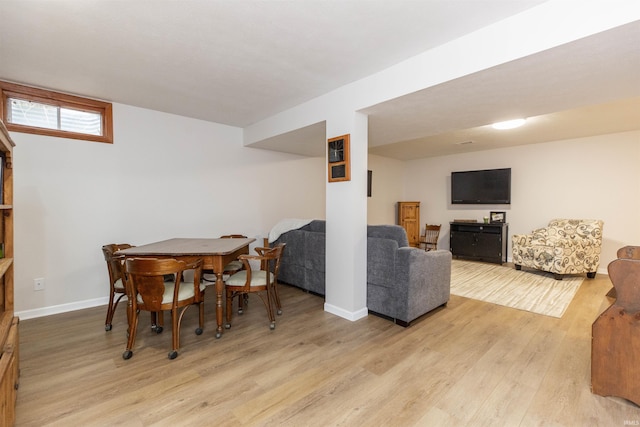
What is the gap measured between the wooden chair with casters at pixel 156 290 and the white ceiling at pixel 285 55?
5.49ft

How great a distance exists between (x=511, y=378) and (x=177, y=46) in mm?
3479

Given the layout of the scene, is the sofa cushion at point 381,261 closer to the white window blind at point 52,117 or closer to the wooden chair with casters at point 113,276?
the wooden chair with casters at point 113,276

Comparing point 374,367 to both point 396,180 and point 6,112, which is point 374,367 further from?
point 396,180

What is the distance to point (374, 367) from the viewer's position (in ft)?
6.93

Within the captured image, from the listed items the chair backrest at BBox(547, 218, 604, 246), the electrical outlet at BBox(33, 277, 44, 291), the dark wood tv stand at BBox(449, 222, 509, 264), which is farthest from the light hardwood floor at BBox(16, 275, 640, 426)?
the dark wood tv stand at BBox(449, 222, 509, 264)

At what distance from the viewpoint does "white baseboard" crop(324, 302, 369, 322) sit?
9.77 ft

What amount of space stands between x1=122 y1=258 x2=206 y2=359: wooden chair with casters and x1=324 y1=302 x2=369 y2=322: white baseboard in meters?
1.46

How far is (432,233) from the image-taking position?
697 centimetres

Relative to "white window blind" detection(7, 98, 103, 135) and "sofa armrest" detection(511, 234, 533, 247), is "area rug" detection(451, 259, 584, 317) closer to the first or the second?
"sofa armrest" detection(511, 234, 533, 247)

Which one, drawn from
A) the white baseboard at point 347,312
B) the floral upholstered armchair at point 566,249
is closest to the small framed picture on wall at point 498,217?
the floral upholstered armchair at point 566,249

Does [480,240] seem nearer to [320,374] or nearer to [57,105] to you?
[320,374]

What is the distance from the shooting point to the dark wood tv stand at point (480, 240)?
5730mm

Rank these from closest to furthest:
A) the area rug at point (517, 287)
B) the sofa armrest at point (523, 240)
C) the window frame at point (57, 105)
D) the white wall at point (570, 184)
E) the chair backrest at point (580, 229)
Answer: the window frame at point (57, 105), the area rug at point (517, 287), the chair backrest at point (580, 229), the white wall at point (570, 184), the sofa armrest at point (523, 240)

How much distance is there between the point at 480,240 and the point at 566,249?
5.11ft
